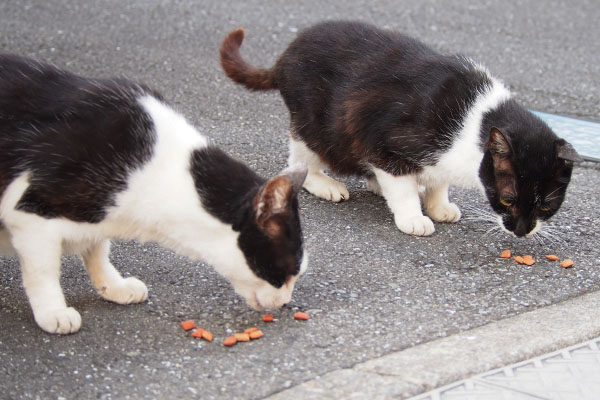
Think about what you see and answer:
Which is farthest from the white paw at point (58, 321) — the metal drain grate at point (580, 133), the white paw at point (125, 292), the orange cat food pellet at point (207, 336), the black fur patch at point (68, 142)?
the metal drain grate at point (580, 133)

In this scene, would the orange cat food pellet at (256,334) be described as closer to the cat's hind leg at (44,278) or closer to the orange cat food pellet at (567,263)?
the cat's hind leg at (44,278)

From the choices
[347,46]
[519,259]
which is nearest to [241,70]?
[347,46]

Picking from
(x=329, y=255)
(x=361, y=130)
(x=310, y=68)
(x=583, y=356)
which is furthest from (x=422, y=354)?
(x=310, y=68)

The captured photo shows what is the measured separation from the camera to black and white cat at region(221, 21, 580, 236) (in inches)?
143

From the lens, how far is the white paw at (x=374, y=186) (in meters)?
4.49

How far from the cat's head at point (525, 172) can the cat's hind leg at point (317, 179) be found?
2.95ft

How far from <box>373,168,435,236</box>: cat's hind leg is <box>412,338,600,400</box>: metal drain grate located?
1.20 metres

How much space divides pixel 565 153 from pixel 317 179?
142 centimetres

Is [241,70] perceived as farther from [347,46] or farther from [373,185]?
[373,185]

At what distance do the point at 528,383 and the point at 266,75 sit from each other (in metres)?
2.51

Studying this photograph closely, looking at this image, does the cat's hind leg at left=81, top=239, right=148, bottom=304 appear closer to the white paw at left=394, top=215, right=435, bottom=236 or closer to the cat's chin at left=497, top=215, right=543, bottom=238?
the white paw at left=394, top=215, right=435, bottom=236

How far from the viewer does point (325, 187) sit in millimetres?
4375

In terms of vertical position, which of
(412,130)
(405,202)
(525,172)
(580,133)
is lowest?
(405,202)

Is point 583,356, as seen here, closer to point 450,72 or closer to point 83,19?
point 450,72
